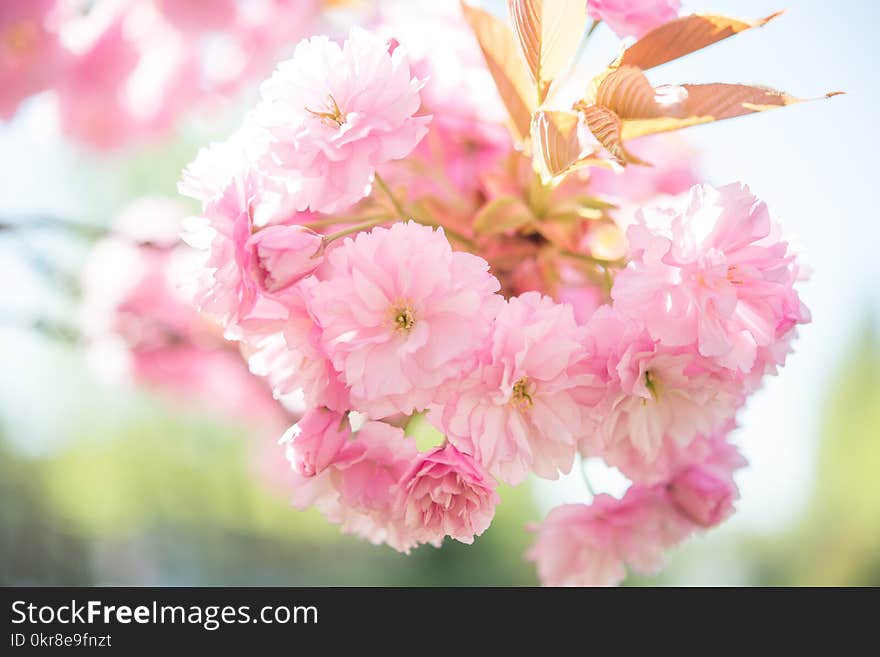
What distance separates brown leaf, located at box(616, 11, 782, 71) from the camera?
0.55 m

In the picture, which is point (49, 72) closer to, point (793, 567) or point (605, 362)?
point (605, 362)

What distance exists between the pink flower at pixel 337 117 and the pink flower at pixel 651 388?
18 cm

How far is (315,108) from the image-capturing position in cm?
55

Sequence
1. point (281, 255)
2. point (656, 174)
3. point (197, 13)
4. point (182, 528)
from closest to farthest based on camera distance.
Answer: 1. point (281, 255)
2. point (656, 174)
3. point (197, 13)
4. point (182, 528)

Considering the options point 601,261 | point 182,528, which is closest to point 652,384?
point 601,261

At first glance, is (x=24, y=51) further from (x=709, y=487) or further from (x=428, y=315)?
(x=709, y=487)

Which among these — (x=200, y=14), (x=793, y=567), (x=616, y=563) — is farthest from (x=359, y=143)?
(x=793, y=567)

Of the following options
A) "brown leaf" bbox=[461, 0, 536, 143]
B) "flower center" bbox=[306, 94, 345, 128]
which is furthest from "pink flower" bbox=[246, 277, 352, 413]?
"brown leaf" bbox=[461, 0, 536, 143]

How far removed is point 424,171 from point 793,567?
10825 millimetres

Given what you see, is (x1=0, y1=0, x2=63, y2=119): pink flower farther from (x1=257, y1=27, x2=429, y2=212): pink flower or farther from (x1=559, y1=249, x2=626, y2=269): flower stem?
(x1=559, y1=249, x2=626, y2=269): flower stem

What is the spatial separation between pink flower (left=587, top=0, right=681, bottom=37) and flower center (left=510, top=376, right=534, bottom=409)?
0.28 meters

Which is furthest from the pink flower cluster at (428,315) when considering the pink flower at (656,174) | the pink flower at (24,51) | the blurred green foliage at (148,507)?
the blurred green foliage at (148,507)

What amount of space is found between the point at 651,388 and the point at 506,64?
269 mm

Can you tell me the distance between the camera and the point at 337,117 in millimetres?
Answer: 552
